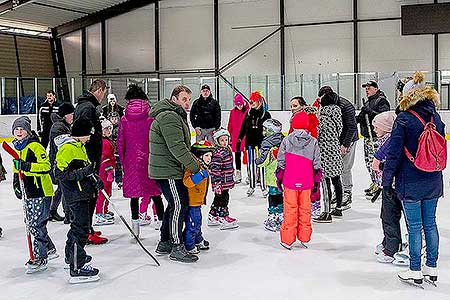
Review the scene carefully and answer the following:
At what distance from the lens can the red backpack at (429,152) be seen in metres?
3.57

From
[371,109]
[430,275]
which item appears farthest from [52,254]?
[371,109]

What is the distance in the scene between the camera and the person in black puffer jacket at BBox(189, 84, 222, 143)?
8359 millimetres

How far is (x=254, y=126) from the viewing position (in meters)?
7.45

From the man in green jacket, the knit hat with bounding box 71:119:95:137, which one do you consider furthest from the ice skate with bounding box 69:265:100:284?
the knit hat with bounding box 71:119:95:137

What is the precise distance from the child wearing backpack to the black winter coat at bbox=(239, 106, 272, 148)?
361 cm

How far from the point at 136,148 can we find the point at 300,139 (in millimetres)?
1353

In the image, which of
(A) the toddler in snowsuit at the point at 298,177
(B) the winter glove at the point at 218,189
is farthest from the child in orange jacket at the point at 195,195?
(B) the winter glove at the point at 218,189

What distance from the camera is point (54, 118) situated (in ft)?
18.0

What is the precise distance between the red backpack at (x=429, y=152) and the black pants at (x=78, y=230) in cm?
214

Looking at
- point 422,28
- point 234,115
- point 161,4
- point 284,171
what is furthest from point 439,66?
point 284,171

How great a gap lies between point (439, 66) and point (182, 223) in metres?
15.4

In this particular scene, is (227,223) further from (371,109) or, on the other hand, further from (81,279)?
(371,109)

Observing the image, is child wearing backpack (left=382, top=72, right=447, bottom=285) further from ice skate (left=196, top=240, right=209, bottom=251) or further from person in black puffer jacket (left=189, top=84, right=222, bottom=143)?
person in black puffer jacket (left=189, top=84, right=222, bottom=143)

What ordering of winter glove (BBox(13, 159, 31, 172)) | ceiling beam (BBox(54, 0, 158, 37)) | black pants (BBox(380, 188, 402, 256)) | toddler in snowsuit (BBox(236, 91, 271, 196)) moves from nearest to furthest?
winter glove (BBox(13, 159, 31, 172)) < black pants (BBox(380, 188, 402, 256)) < toddler in snowsuit (BBox(236, 91, 271, 196)) < ceiling beam (BBox(54, 0, 158, 37))
